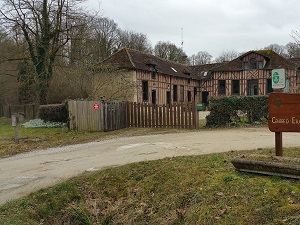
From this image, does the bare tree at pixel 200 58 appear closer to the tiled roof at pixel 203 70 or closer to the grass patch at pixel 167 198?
the tiled roof at pixel 203 70

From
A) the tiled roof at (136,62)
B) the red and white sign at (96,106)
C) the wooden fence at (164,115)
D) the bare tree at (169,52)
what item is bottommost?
the wooden fence at (164,115)

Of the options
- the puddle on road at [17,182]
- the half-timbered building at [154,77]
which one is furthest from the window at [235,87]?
the puddle on road at [17,182]

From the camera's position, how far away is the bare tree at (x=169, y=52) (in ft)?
170

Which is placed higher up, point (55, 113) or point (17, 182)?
point (55, 113)

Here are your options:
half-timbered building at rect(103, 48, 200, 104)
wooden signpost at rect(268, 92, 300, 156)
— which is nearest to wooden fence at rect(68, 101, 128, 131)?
wooden signpost at rect(268, 92, 300, 156)

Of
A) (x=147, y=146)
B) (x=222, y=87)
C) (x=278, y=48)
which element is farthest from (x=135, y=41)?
(x=147, y=146)

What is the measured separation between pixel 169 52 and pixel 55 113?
36287 millimetres

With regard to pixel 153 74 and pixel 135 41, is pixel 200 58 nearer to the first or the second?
pixel 135 41

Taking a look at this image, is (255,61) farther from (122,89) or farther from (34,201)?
(34,201)

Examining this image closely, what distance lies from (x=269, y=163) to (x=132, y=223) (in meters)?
2.48

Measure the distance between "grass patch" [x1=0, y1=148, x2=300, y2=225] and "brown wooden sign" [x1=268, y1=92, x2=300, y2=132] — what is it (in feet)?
3.27

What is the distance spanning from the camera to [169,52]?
52375mm

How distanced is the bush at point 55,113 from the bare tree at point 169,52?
3492 cm

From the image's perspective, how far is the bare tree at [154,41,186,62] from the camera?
5188cm
